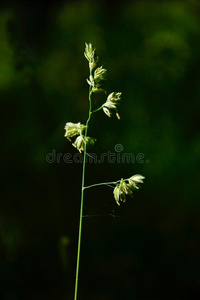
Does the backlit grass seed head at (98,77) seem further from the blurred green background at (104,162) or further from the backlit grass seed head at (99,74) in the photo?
the blurred green background at (104,162)

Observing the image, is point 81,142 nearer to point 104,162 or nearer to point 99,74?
point 99,74

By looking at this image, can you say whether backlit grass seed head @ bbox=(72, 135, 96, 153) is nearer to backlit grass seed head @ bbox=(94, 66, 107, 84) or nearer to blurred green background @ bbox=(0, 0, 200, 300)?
backlit grass seed head @ bbox=(94, 66, 107, 84)

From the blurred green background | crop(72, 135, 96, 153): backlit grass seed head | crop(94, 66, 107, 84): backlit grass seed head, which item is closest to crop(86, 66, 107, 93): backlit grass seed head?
crop(94, 66, 107, 84): backlit grass seed head

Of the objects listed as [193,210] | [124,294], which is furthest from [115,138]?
[124,294]

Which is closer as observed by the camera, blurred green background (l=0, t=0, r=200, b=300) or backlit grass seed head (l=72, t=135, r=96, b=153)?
backlit grass seed head (l=72, t=135, r=96, b=153)

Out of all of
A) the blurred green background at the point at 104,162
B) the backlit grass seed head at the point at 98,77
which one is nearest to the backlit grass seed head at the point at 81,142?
the backlit grass seed head at the point at 98,77

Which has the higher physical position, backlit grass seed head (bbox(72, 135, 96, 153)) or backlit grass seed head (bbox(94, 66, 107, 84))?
backlit grass seed head (bbox(94, 66, 107, 84))

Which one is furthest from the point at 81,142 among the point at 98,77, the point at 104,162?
the point at 104,162

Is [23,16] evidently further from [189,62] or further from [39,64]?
[189,62]
